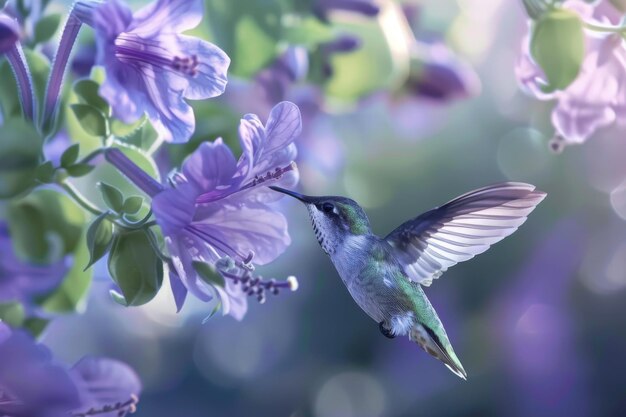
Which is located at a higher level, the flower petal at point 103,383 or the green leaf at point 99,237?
the green leaf at point 99,237

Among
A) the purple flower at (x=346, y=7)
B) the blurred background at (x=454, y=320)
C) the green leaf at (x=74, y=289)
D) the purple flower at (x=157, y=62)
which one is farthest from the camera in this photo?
the blurred background at (x=454, y=320)

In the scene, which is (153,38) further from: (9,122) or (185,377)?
(185,377)

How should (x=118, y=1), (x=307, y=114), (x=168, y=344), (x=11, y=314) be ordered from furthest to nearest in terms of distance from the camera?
(x=168, y=344), (x=307, y=114), (x=11, y=314), (x=118, y=1)

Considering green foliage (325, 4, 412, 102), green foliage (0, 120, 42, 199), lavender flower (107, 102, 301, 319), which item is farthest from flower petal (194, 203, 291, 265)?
green foliage (325, 4, 412, 102)

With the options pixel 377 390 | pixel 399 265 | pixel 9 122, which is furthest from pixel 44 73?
pixel 377 390

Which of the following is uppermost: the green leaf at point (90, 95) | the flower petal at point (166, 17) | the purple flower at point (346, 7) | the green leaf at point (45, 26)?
the flower petal at point (166, 17)

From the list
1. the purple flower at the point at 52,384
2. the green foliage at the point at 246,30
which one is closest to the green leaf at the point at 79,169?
the purple flower at the point at 52,384

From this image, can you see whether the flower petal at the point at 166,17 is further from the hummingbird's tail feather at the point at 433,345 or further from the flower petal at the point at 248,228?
the hummingbird's tail feather at the point at 433,345
